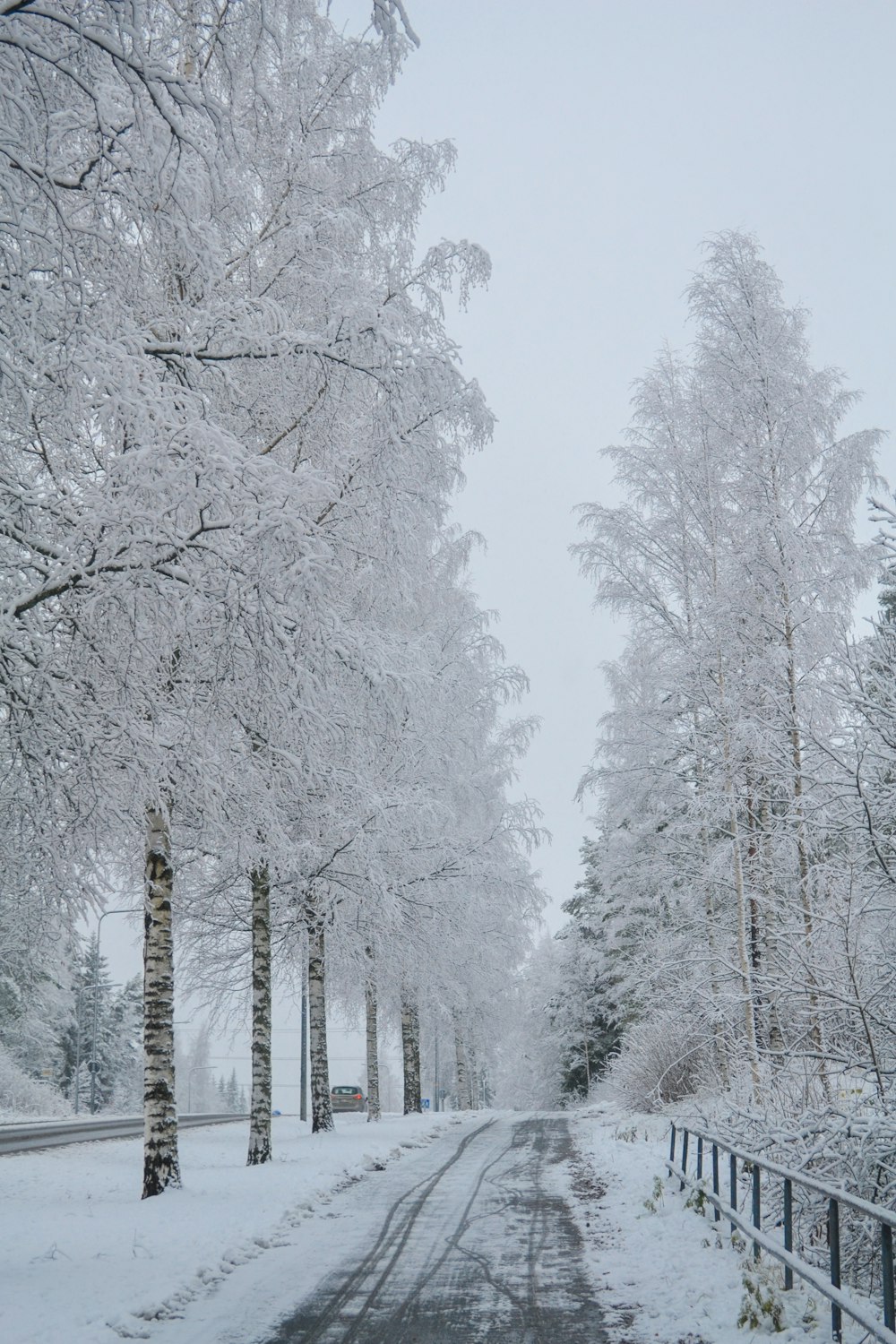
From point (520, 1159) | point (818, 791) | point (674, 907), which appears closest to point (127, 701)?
point (818, 791)

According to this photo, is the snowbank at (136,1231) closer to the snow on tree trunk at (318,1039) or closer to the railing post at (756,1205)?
the snow on tree trunk at (318,1039)

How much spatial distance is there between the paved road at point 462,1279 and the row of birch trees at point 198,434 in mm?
3248

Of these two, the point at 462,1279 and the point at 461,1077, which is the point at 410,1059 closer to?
the point at 461,1077

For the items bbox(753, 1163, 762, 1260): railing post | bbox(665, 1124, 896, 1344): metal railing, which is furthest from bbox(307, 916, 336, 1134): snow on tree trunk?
bbox(753, 1163, 762, 1260): railing post

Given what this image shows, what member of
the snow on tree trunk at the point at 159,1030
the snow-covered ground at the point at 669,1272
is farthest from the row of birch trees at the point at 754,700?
Result: the snow on tree trunk at the point at 159,1030

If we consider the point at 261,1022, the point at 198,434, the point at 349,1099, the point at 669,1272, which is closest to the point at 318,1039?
the point at 261,1022

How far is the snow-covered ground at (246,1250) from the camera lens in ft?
19.3

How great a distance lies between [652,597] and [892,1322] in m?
13.6

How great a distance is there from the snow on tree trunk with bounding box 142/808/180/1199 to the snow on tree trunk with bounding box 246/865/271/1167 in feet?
9.19

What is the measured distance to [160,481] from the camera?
18.6 ft

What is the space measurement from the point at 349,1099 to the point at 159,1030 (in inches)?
1223

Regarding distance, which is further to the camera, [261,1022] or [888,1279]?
[261,1022]

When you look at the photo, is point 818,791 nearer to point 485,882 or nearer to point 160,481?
point 160,481

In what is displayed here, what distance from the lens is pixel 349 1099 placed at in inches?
1508
